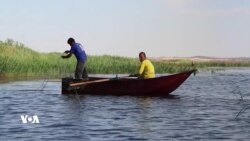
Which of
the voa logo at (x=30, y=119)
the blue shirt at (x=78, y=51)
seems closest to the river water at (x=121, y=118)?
the voa logo at (x=30, y=119)

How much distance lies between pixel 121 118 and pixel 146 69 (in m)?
6.02

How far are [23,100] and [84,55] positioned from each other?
2.84 m

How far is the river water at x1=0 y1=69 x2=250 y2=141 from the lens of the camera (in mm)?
10797

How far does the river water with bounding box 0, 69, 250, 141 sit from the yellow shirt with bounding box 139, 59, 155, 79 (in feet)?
2.97

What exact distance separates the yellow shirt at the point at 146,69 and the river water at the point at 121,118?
91cm

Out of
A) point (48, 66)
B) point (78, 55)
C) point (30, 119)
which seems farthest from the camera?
point (48, 66)

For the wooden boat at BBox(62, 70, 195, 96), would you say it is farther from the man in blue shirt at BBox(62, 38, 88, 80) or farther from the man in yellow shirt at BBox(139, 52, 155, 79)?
the man in blue shirt at BBox(62, 38, 88, 80)

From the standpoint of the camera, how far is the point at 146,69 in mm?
19250

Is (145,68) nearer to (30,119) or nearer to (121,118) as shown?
(121,118)

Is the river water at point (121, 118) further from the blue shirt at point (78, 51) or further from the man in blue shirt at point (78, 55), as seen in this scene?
the blue shirt at point (78, 51)

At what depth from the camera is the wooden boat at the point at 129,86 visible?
19.2 metres

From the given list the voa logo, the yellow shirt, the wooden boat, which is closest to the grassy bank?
the wooden boat

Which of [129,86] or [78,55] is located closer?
[129,86]

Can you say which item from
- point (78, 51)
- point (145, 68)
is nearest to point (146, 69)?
point (145, 68)
